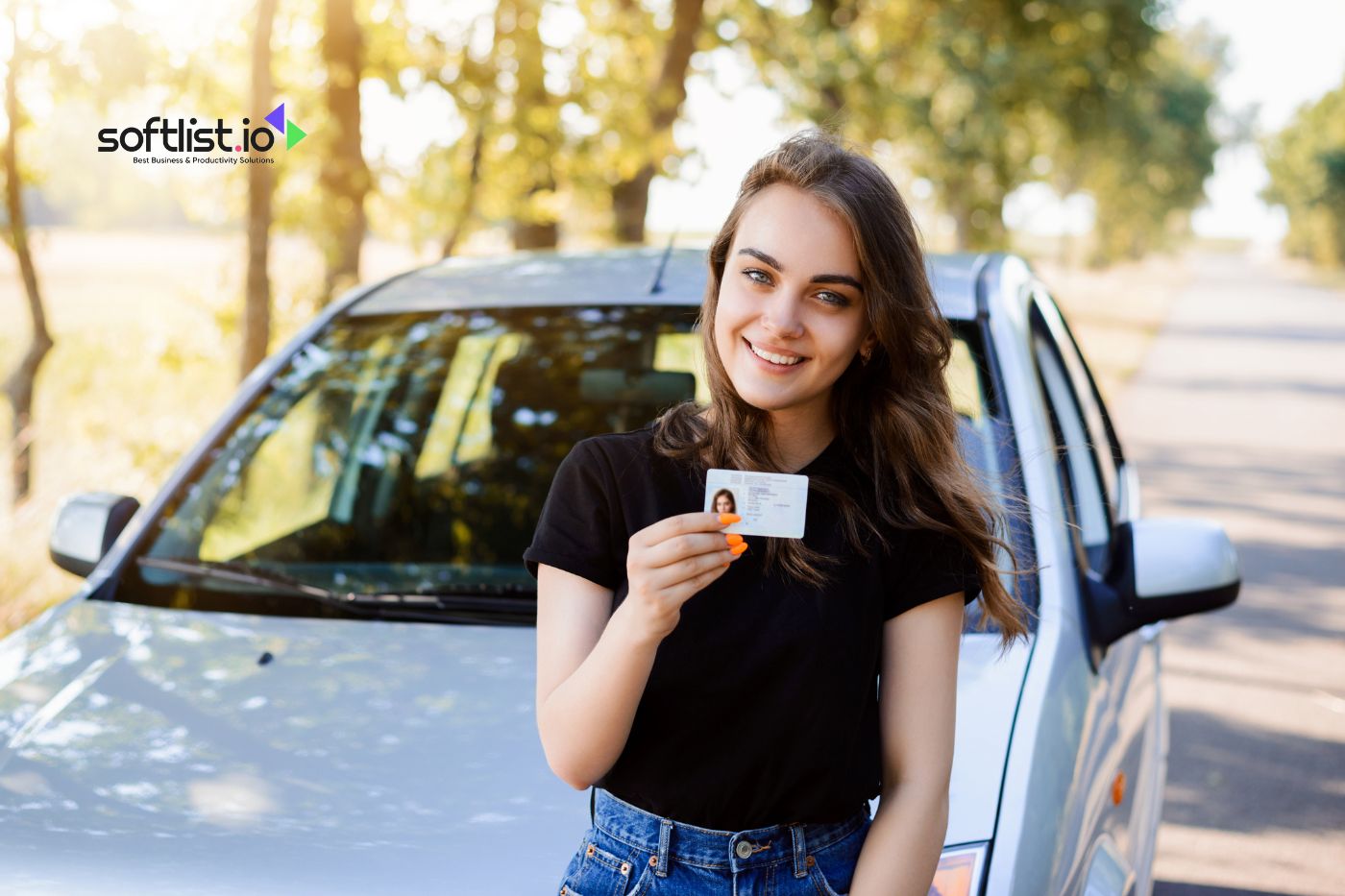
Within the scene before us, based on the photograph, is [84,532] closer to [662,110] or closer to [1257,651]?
[1257,651]

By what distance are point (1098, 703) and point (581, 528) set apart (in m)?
1.46

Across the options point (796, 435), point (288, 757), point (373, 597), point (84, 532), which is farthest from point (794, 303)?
point (84, 532)

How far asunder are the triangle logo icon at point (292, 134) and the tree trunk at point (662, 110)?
8.49 feet

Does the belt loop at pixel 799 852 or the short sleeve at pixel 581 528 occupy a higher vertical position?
the short sleeve at pixel 581 528

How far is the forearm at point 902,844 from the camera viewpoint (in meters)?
1.66

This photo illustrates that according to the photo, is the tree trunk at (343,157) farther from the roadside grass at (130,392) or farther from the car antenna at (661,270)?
the car antenna at (661,270)

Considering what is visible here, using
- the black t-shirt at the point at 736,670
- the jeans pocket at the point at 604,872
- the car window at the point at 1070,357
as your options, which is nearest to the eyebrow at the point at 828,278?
the black t-shirt at the point at 736,670

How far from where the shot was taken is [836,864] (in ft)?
5.53

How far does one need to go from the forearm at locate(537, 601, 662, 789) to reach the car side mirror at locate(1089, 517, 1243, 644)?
56.9 inches

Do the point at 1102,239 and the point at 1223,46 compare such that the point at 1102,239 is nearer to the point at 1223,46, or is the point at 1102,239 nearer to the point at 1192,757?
the point at 1223,46

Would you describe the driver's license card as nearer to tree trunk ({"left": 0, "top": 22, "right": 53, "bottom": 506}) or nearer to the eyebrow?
the eyebrow

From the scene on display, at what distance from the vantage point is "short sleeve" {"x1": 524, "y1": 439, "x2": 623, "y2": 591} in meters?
1.65

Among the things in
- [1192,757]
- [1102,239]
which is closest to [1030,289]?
[1192,757]

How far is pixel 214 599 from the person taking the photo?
114 inches
